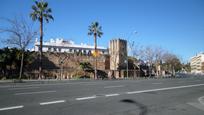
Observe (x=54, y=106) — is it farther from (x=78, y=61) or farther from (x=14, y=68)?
(x=78, y=61)

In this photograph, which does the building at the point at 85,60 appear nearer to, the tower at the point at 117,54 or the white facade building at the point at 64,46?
the tower at the point at 117,54

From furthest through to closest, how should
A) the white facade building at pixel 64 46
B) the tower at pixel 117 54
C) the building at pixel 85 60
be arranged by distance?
the white facade building at pixel 64 46 → the tower at pixel 117 54 → the building at pixel 85 60

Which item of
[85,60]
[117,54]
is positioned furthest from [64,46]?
[85,60]

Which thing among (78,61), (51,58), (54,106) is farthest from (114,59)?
(54,106)

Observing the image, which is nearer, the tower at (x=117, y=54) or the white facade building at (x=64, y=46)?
the tower at (x=117, y=54)

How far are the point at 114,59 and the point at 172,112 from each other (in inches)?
2375

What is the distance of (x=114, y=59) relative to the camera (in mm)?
69812

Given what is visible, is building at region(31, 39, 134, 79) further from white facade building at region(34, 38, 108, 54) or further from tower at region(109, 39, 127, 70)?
white facade building at region(34, 38, 108, 54)

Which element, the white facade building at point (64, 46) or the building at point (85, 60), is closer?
the building at point (85, 60)

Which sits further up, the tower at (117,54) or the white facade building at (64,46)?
the white facade building at (64,46)

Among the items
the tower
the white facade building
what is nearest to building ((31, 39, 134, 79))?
the tower

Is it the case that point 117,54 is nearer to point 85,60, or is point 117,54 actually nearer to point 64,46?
point 85,60

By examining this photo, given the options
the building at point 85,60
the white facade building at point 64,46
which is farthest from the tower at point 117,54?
the white facade building at point 64,46

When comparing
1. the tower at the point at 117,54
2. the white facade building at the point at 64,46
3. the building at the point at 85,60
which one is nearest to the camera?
the building at the point at 85,60
